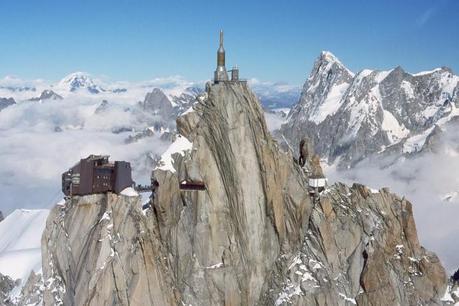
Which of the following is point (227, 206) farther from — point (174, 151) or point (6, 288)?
point (6, 288)

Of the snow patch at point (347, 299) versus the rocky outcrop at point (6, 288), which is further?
the rocky outcrop at point (6, 288)

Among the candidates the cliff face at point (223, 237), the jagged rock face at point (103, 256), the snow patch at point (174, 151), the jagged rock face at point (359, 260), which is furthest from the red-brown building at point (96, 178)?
the jagged rock face at point (359, 260)

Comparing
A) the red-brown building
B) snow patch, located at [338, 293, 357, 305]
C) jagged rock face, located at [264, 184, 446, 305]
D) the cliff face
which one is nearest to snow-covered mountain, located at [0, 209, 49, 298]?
the cliff face

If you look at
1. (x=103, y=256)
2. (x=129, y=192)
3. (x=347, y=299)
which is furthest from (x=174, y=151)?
(x=347, y=299)

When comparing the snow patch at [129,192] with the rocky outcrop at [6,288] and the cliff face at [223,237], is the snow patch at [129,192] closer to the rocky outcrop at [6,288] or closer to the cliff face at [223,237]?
the cliff face at [223,237]

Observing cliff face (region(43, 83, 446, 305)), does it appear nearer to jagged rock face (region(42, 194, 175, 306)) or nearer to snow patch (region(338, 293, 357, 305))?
jagged rock face (region(42, 194, 175, 306))

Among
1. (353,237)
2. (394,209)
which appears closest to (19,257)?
(353,237)
